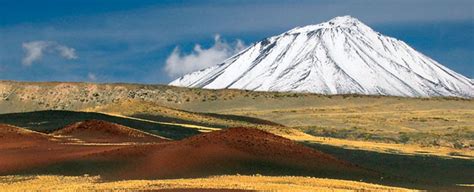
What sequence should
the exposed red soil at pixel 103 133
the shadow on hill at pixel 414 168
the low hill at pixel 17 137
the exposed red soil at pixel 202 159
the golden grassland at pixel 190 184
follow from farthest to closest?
the exposed red soil at pixel 103 133 → the low hill at pixel 17 137 → the shadow on hill at pixel 414 168 → the exposed red soil at pixel 202 159 → the golden grassland at pixel 190 184

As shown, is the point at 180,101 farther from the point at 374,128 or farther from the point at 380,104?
the point at 374,128

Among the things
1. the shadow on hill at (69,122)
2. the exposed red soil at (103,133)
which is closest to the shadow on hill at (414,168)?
the exposed red soil at (103,133)

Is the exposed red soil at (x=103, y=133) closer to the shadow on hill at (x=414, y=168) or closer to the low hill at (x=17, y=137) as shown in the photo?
the low hill at (x=17, y=137)

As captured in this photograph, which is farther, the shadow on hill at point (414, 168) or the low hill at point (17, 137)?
the low hill at point (17, 137)

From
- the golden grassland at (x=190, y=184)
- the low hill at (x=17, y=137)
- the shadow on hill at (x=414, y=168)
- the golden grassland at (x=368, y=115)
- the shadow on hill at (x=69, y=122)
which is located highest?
the golden grassland at (x=368, y=115)

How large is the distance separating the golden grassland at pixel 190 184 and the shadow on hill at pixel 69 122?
37340 millimetres

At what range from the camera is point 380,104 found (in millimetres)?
183625

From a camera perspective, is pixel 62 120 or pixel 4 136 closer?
pixel 4 136

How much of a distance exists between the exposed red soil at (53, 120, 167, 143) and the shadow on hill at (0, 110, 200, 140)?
6405 millimetres

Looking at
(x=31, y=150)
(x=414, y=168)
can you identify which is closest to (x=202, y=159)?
(x=31, y=150)

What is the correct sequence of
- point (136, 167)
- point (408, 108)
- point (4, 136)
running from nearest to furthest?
point (136, 167) < point (4, 136) < point (408, 108)

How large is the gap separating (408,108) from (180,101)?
48.0 metres

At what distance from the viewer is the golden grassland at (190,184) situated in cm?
4328

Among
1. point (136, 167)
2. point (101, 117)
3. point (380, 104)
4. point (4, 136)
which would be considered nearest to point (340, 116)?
point (380, 104)
